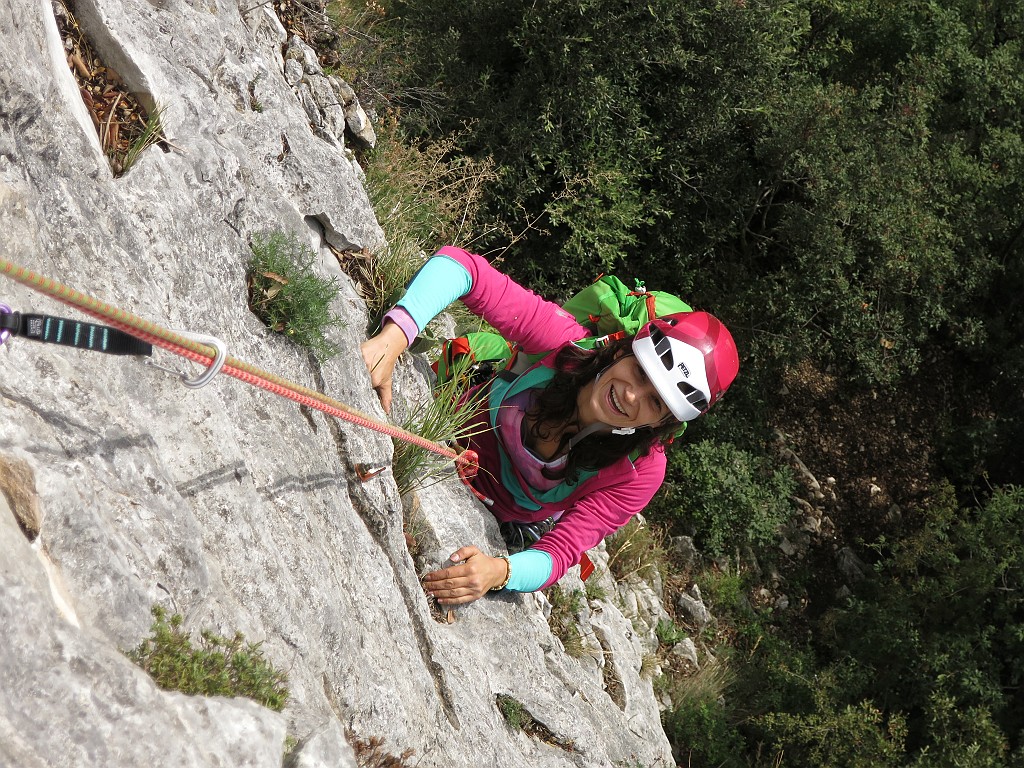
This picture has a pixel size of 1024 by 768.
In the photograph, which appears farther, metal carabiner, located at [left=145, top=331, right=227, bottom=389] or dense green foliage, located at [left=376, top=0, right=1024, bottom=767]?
dense green foliage, located at [left=376, top=0, right=1024, bottom=767]

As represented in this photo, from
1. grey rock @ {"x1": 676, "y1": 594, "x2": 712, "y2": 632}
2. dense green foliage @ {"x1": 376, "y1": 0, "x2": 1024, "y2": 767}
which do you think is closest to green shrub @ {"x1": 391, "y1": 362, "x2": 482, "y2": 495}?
dense green foliage @ {"x1": 376, "y1": 0, "x2": 1024, "y2": 767}

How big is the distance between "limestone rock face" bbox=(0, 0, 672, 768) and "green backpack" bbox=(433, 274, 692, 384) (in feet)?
2.06


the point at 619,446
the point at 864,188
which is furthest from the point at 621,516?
the point at 864,188

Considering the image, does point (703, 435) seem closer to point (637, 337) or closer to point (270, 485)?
point (637, 337)

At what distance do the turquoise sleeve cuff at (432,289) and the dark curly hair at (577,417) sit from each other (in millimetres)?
671

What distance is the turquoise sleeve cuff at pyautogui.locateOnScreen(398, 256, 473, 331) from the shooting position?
385cm

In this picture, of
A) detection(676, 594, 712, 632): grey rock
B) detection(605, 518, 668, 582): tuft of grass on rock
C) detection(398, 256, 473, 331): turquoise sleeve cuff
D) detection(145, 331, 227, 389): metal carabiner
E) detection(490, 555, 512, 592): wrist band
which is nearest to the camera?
detection(145, 331, 227, 389): metal carabiner

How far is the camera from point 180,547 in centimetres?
235

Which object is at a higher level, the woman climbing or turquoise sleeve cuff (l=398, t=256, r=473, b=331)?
turquoise sleeve cuff (l=398, t=256, r=473, b=331)

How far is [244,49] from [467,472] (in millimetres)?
2557

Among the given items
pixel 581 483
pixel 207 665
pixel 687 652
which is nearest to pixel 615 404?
pixel 581 483

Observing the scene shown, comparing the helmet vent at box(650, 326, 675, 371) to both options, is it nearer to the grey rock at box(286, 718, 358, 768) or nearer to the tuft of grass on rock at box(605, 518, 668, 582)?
the grey rock at box(286, 718, 358, 768)

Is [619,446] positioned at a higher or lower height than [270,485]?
lower

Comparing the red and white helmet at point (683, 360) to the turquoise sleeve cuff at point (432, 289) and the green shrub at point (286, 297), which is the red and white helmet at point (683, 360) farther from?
the green shrub at point (286, 297)
